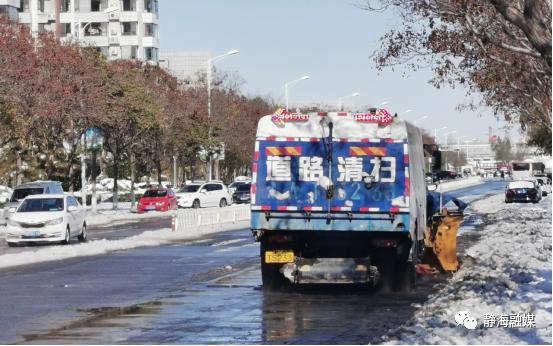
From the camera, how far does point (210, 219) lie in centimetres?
5394

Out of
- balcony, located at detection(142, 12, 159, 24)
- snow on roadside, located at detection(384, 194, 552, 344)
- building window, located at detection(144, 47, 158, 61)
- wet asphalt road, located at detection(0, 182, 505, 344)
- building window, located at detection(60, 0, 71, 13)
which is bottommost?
wet asphalt road, located at detection(0, 182, 505, 344)

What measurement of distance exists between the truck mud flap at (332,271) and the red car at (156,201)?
5018cm

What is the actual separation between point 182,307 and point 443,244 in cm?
872

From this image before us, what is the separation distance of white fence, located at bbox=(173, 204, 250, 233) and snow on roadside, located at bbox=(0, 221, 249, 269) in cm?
41

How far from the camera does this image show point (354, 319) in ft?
57.8

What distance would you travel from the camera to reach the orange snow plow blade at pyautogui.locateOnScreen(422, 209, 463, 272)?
26.4 m

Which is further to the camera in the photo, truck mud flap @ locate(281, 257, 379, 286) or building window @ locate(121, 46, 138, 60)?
building window @ locate(121, 46, 138, 60)

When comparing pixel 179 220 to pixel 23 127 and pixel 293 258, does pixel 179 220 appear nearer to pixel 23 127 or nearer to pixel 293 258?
pixel 23 127

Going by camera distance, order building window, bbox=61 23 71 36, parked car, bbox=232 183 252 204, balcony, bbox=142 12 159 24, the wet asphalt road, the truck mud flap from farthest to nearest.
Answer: balcony, bbox=142 12 159 24 < building window, bbox=61 23 71 36 < parked car, bbox=232 183 252 204 < the truck mud flap < the wet asphalt road

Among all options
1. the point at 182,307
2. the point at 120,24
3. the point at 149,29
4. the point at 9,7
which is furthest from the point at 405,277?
the point at 149,29

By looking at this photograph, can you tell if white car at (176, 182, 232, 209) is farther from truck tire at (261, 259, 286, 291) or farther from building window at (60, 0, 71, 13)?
building window at (60, 0, 71, 13)

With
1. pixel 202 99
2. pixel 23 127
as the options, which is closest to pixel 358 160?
pixel 23 127

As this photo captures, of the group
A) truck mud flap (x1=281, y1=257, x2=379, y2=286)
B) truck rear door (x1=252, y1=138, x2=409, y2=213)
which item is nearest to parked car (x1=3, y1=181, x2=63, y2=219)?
truck mud flap (x1=281, y1=257, x2=379, y2=286)

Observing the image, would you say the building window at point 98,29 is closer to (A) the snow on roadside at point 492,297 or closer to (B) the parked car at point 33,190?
(B) the parked car at point 33,190
